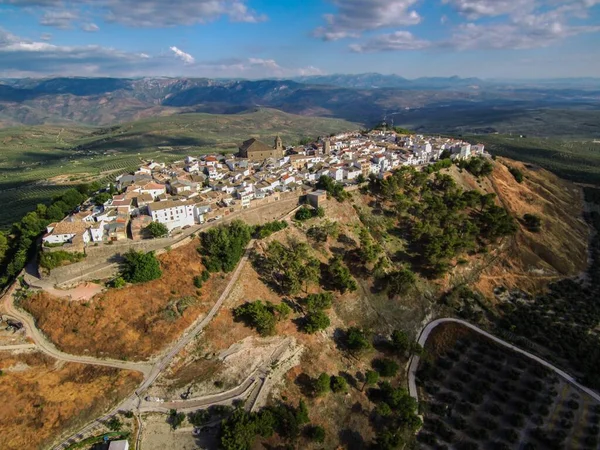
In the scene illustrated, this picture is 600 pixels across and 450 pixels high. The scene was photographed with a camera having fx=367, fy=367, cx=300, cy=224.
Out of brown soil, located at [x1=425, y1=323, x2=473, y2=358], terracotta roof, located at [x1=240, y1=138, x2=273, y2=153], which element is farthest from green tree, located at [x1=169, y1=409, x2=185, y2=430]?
terracotta roof, located at [x1=240, y1=138, x2=273, y2=153]

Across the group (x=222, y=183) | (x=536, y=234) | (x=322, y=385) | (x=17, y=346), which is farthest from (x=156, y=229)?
(x=536, y=234)

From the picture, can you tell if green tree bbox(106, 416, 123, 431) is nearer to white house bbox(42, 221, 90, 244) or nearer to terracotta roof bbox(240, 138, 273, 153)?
white house bbox(42, 221, 90, 244)

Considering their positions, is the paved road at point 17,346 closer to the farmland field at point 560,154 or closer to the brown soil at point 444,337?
the brown soil at point 444,337

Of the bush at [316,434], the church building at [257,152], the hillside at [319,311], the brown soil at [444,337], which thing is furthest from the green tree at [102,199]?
the brown soil at [444,337]

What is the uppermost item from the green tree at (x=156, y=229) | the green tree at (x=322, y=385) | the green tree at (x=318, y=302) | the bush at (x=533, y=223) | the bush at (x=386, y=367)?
the green tree at (x=156, y=229)

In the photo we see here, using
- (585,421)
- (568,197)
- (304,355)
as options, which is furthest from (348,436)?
(568,197)

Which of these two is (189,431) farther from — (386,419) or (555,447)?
(555,447)
